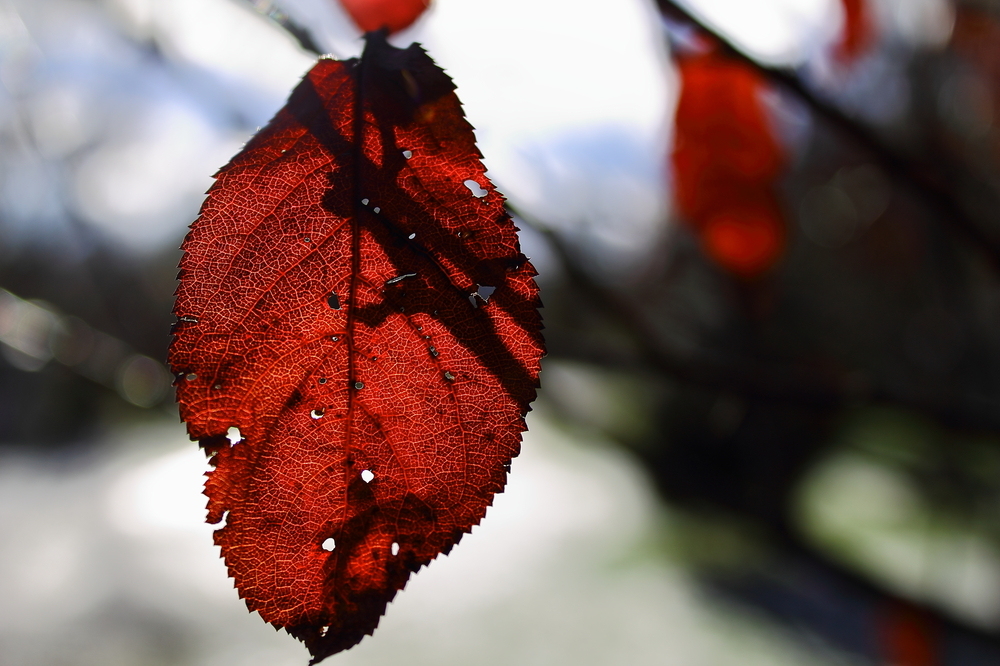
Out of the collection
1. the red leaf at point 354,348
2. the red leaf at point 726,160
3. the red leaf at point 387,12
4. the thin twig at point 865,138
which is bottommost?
the red leaf at point 354,348

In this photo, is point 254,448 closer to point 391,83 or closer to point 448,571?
point 391,83

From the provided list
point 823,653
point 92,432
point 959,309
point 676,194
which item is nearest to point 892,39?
point 959,309

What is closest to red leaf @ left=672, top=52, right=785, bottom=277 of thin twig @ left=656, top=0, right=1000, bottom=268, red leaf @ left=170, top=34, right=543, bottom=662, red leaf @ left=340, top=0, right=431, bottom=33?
thin twig @ left=656, top=0, right=1000, bottom=268

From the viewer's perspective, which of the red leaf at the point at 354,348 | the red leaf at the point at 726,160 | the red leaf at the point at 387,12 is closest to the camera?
the red leaf at the point at 354,348

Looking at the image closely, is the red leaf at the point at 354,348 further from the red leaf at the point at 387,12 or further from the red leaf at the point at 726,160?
the red leaf at the point at 726,160

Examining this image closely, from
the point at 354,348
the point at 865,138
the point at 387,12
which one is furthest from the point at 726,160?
the point at 354,348

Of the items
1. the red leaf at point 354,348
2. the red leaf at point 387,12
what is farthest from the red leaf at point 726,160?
A: the red leaf at point 354,348
